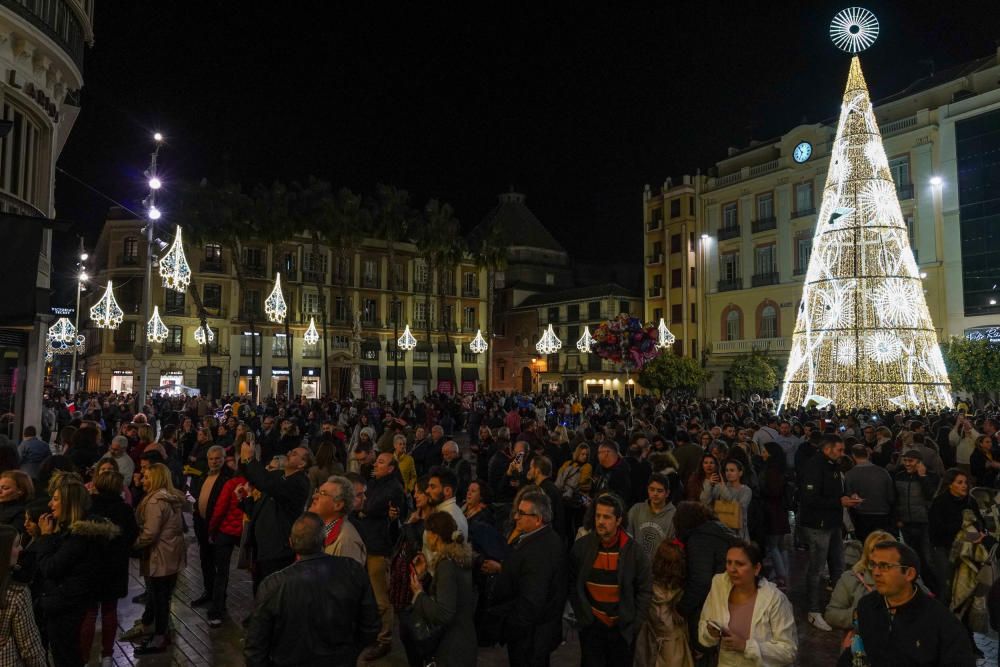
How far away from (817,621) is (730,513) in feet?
5.38

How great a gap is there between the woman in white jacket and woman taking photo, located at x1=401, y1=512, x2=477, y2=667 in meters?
1.33

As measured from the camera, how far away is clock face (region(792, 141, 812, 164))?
3997 cm

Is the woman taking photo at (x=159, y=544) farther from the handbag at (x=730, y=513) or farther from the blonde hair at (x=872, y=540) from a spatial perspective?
the blonde hair at (x=872, y=540)

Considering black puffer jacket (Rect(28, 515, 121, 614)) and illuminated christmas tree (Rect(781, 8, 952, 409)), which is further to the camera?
illuminated christmas tree (Rect(781, 8, 952, 409))

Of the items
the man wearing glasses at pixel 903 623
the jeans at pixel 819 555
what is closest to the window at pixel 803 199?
the jeans at pixel 819 555

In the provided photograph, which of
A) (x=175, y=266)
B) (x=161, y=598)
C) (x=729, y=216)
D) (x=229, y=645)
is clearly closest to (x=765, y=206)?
(x=729, y=216)

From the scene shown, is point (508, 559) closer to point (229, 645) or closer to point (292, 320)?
point (229, 645)

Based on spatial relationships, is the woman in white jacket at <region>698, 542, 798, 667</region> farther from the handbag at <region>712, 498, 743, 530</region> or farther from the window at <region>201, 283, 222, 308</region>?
the window at <region>201, 283, 222, 308</region>

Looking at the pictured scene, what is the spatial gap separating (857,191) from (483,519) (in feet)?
66.0

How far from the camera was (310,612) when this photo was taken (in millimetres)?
3547

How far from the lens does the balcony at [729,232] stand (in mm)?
44812

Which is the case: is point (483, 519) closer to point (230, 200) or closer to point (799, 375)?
point (799, 375)

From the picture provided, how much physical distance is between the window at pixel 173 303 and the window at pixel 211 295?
1505 mm

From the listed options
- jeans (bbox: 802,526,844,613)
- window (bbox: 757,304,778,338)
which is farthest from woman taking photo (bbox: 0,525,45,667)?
window (bbox: 757,304,778,338)
